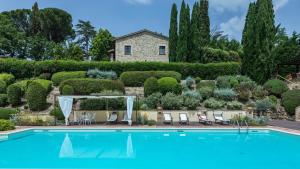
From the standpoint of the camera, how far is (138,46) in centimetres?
3591

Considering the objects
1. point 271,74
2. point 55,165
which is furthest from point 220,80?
point 55,165

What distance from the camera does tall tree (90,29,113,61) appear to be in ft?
137

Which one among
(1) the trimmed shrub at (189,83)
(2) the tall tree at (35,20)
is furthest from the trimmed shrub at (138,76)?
(2) the tall tree at (35,20)

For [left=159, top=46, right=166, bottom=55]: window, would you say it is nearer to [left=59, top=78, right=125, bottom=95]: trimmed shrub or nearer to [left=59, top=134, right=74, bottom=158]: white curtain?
[left=59, top=78, right=125, bottom=95]: trimmed shrub

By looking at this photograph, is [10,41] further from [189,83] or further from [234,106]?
[234,106]

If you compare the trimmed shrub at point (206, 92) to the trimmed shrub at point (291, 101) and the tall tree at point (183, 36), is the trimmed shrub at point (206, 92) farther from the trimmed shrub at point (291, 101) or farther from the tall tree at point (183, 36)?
the tall tree at point (183, 36)

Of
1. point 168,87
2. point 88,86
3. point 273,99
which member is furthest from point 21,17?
point 273,99

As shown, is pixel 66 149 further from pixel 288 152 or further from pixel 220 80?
pixel 220 80

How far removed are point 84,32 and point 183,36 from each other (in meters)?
31.8

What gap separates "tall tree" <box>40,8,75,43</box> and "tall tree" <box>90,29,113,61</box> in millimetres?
14462

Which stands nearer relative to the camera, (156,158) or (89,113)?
(156,158)

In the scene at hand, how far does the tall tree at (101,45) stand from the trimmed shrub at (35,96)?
19.6 meters

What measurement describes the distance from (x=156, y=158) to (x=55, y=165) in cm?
339

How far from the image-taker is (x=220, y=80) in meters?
26.8
